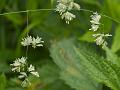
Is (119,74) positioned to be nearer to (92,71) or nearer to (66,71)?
(92,71)

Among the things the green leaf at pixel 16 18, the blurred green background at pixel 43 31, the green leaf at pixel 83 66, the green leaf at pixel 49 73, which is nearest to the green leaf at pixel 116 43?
the blurred green background at pixel 43 31

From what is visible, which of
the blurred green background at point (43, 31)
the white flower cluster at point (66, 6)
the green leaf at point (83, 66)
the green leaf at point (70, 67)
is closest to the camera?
the white flower cluster at point (66, 6)

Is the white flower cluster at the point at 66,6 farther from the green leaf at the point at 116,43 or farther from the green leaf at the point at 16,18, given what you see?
the green leaf at the point at 16,18

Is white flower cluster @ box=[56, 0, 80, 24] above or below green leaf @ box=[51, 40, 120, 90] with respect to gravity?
above

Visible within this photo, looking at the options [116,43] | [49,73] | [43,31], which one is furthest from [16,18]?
[116,43]

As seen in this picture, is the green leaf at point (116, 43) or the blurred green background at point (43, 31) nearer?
the green leaf at point (116, 43)

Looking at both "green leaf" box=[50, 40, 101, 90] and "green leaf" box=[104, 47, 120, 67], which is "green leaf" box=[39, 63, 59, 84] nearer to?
"green leaf" box=[50, 40, 101, 90]

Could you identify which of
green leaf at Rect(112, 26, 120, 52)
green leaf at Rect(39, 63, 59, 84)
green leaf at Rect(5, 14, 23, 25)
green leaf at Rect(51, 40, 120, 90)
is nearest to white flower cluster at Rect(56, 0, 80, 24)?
green leaf at Rect(51, 40, 120, 90)
